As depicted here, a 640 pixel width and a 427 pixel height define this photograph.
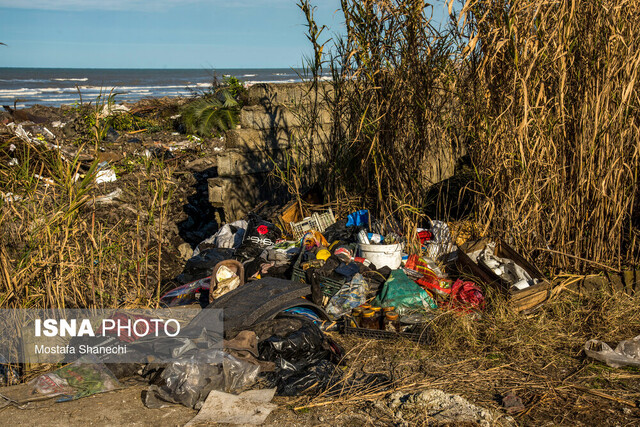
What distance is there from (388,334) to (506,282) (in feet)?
3.27

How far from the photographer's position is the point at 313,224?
543 centimetres

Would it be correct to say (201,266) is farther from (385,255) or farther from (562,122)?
(562,122)

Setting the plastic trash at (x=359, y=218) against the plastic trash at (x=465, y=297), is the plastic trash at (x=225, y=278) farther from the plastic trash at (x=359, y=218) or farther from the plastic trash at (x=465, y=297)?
the plastic trash at (x=465, y=297)

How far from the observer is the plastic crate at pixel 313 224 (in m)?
5.39

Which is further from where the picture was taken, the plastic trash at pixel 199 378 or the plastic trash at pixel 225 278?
the plastic trash at pixel 225 278

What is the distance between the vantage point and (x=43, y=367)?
3.39 m

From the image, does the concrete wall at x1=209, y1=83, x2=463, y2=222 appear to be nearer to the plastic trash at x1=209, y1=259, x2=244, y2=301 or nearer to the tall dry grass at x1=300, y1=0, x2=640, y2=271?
the tall dry grass at x1=300, y1=0, x2=640, y2=271

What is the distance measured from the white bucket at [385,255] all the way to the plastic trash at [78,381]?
2.34m

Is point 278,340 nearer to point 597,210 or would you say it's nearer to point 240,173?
point 597,210

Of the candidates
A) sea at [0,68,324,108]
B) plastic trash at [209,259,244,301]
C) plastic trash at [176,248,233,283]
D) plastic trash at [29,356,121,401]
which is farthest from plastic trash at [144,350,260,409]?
sea at [0,68,324,108]

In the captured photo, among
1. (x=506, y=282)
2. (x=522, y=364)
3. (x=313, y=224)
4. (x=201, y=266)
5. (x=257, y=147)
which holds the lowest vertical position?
(x=522, y=364)

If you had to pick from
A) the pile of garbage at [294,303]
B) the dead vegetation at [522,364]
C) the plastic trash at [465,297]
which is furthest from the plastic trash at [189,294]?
the plastic trash at [465,297]

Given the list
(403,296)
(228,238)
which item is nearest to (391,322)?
(403,296)

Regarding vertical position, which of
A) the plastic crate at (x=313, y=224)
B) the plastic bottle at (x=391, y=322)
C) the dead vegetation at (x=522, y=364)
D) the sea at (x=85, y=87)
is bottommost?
the dead vegetation at (x=522, y=364)
